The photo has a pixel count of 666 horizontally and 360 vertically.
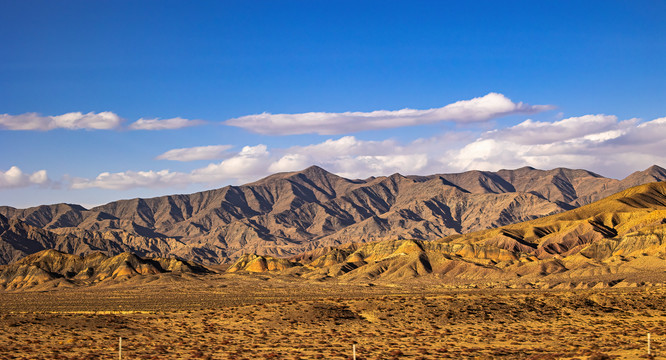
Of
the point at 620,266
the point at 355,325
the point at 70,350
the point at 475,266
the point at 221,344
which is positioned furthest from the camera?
the point at 475,266

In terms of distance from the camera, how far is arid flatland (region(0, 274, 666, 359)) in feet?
131

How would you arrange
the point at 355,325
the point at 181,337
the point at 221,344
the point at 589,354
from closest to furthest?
the point at 589,354 < the point at 221,344 < the point at 181,337 < the point at 355,325

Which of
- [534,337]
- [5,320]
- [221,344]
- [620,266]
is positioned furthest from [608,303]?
[620,266]

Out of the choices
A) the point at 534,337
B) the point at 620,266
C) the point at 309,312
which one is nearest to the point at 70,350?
the point at 309,312

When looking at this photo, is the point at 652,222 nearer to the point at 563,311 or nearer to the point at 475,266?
the point at 475,266

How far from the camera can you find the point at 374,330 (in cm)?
5172

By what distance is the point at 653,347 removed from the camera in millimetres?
37469

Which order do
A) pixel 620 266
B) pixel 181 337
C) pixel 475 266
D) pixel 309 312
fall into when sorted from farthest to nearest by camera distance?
pixel 475 266 → pixel 620 266 → pixel 309 312 → pixel 181 337

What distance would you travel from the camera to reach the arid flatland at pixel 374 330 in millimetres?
40078

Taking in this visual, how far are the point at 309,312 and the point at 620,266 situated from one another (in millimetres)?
111383

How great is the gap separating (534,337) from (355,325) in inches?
567

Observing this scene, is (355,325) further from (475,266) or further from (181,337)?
(475,266)

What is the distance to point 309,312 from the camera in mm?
58562

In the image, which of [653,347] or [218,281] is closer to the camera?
[653,347]
